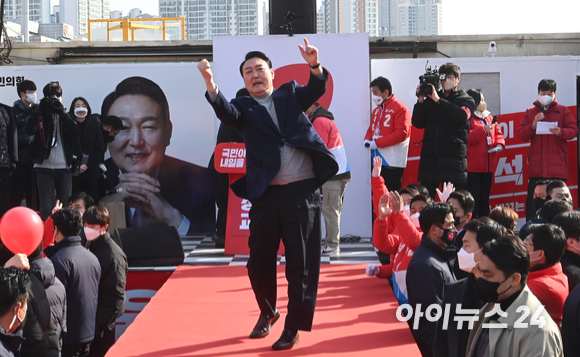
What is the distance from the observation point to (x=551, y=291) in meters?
2.49

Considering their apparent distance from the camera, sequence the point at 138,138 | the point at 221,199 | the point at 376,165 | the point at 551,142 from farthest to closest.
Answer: the point at 138,138, the point at 221,199, the point at 551,142, the point at 376,165

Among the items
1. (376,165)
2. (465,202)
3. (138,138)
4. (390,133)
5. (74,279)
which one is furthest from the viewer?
(138,138)

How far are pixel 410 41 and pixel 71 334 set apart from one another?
19.5 feet

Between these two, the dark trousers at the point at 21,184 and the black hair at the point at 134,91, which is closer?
the dark trousers at the point at 21,184

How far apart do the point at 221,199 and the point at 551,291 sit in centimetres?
401

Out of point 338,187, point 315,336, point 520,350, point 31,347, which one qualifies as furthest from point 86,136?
point 520,350

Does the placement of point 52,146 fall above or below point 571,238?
above

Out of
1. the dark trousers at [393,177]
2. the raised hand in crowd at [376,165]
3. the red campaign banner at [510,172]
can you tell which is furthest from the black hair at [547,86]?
the raised hand in crowd at [376,165]

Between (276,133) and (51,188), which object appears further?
(51,188)

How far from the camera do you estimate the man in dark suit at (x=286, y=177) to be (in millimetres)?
2697

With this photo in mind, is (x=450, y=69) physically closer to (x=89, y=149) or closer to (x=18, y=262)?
(x=89, y=149)

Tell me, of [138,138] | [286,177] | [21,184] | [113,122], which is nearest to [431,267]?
[286,177]

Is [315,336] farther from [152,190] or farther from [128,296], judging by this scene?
[152,190]

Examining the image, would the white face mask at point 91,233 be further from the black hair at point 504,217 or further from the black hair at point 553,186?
the black hair at point 553,186
